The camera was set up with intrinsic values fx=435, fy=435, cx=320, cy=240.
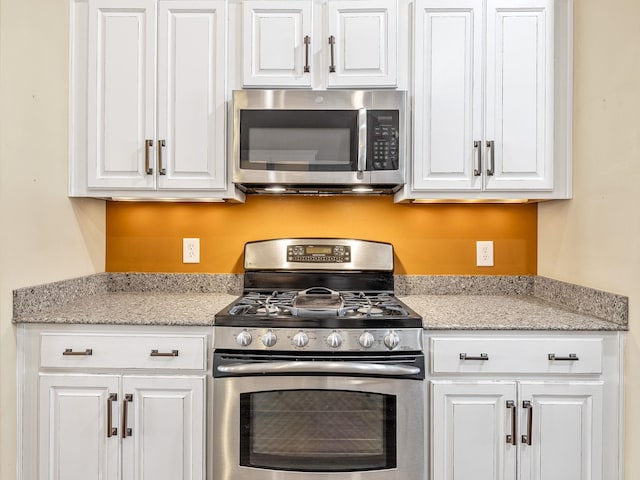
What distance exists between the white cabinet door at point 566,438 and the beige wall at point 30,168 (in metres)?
1.96

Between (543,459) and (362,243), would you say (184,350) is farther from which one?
(543,459)

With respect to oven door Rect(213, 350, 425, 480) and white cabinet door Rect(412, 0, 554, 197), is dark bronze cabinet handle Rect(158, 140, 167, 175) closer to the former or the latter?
oven door Rect(213, 350, 425, 480)

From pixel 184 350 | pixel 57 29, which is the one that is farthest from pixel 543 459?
pixel 57 29

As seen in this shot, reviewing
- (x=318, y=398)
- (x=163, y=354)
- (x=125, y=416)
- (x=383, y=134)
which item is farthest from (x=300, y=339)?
(x=383, y=134)

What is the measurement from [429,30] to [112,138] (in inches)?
59.6

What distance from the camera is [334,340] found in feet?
5.32

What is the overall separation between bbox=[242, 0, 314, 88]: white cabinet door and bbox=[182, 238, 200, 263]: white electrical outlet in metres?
0.89

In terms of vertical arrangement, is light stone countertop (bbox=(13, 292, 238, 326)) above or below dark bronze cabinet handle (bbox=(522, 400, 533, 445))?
above

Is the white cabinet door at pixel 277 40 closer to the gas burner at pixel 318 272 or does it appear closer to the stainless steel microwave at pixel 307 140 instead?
the stainless steel microwave at pixel 307 140

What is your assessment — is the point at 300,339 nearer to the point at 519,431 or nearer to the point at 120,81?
the point at 519,431

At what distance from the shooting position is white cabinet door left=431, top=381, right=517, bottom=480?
5.32ft

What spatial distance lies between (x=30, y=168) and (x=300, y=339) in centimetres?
130

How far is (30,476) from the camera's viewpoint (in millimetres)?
1683

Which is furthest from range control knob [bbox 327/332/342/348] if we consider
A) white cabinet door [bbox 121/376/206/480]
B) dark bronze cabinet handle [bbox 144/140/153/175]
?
dark bronze cabinet handle [bbox 144/140/153/175]
